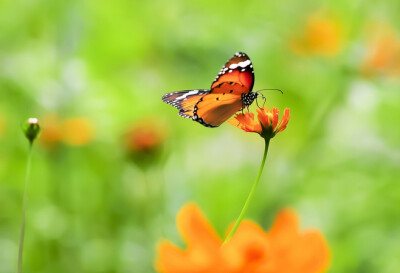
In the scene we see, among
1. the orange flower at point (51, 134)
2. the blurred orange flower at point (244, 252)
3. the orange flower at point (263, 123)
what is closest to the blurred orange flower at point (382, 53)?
the orange flower at point (51, 134)

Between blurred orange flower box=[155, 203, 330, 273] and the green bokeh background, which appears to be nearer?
blurred orange flower box=[155, 203, 330, 273]

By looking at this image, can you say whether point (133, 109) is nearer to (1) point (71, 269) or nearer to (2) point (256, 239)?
(1) point (71, 269)

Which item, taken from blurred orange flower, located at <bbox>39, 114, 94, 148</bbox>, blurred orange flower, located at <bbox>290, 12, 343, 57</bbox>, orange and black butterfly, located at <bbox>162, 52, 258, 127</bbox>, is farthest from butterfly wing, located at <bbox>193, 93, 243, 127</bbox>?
blurred orange flower, located at <bbox>290, 12, 343, 57</bbox>

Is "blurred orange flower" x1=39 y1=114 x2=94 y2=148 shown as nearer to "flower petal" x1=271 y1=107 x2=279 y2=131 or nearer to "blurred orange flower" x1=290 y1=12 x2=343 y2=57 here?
"blurred orange flower" x1=290 y1=12 x2=343 y2=57

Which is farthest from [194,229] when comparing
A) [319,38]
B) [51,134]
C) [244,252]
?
[319,38]

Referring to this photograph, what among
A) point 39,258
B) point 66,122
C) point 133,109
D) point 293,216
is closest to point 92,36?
point 133,109

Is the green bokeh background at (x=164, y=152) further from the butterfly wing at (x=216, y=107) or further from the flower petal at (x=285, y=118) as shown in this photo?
the flower petal at (x=285, y=118)
